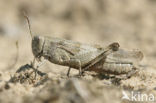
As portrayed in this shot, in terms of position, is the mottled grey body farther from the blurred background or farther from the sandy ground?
the blurred background

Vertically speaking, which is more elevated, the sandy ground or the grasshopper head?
the sandy ground

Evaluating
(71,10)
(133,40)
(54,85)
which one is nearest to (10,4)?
(71,10)

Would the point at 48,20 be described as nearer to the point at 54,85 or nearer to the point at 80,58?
→ the point at 80,58

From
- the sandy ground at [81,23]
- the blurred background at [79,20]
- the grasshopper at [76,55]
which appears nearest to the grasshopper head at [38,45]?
the grasshopper at [76,55]

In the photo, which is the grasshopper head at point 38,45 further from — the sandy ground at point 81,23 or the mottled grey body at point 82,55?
the sandy ground at point 81,23

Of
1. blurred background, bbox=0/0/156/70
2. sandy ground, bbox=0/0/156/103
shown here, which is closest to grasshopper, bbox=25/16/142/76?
sandy ground, bbox=0/0/156/103

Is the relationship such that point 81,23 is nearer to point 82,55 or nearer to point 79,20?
point 79,20

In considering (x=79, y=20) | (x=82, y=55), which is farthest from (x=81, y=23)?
(x=82, y=55)
